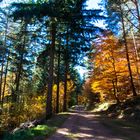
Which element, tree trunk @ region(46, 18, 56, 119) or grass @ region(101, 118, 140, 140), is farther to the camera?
tree trunk @ region(46, 18, 56, 119)

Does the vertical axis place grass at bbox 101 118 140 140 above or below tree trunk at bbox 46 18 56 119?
below

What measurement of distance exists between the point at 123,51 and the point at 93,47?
324cm

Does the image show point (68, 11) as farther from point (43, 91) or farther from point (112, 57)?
point (43, 91)

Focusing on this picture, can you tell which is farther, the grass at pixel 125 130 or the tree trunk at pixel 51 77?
the tree trunk at pixel 51 77

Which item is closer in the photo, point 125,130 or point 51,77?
point 125,130

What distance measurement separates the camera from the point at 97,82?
3069 centimetres

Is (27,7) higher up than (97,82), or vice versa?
(27,7)

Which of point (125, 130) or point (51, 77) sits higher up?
point (51, 77)

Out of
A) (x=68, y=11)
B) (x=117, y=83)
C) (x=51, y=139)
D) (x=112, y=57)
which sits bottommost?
Result: (x=51, y=139)

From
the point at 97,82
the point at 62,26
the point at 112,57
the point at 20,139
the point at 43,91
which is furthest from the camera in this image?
the point at 43,91

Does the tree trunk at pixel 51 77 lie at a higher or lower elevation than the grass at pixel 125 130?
higher

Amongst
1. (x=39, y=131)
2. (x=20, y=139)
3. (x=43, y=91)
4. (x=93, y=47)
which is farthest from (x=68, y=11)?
(x=43, y=91)

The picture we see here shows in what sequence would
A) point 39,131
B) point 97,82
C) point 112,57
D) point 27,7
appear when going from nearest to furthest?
point 39,131 < point 27,7 < point 112,57 < point 97,82

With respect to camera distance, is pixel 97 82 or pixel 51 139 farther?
pixel 97 82
